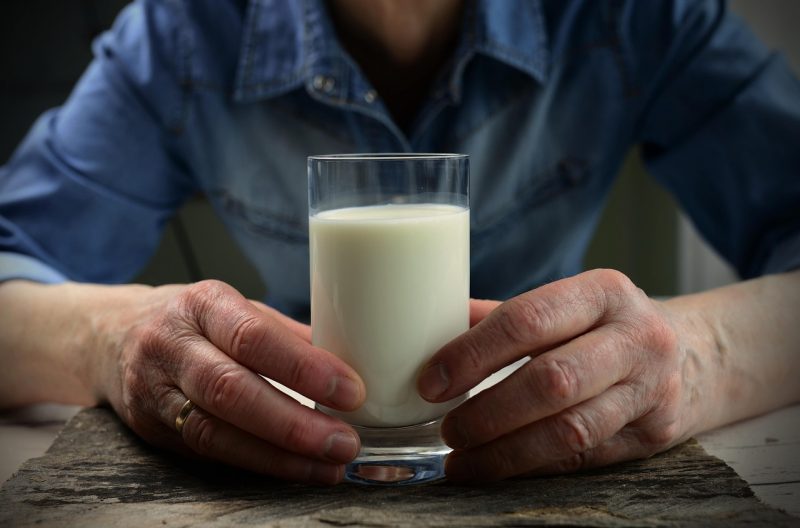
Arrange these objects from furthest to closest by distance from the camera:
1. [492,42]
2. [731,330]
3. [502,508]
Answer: [492,42] → [731,330] → [502,508]

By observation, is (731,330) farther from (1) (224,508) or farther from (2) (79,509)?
(2) (79,509)

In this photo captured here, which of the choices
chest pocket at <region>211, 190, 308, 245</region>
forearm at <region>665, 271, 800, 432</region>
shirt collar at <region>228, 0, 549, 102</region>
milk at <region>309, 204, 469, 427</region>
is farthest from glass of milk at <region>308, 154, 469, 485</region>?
chest pocket at <region>211, 190, 308, 245</region>

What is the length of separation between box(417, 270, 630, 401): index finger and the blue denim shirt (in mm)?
702

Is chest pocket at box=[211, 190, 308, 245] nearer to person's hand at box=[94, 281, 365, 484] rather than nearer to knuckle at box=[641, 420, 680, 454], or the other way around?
person's hand at box=[94, 281, 365, 484]

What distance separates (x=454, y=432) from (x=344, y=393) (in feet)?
0.35

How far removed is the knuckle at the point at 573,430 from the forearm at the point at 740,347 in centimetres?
19

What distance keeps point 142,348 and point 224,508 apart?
0.20 metres

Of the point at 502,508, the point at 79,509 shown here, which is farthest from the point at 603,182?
the point at 79,509

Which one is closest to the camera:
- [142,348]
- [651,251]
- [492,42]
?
[142,348]

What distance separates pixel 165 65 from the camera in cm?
145

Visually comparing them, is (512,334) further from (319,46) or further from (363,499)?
(319,46)

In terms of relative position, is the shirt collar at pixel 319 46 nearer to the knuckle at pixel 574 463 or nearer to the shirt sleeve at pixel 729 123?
the shirt sleeve at pixel 729 123

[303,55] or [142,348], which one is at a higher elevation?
A: [303,55]

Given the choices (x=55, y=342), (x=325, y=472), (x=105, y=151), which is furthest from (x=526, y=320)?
(x=105, y=151)
